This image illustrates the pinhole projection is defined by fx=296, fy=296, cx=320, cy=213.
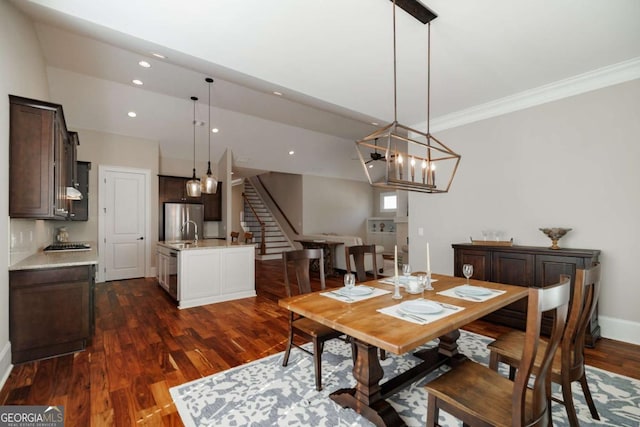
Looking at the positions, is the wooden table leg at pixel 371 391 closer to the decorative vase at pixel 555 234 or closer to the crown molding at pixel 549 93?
the decorative vase at pixel 555 234

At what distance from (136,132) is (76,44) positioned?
2.73 meters

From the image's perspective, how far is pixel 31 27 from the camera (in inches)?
127

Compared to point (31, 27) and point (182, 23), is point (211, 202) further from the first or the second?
point (182, 23)

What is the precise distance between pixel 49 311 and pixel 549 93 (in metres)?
5.78

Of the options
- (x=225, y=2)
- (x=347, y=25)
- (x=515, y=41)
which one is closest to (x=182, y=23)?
(x=225, y=2)

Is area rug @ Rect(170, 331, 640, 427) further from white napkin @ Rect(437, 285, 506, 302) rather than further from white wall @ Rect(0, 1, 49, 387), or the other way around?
white wall @ Rect(0, 1, 49, 387)

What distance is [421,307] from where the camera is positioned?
5.87 feet

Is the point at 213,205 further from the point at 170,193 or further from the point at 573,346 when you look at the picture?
the point at 573,346

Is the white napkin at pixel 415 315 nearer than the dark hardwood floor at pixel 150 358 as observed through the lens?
Yes

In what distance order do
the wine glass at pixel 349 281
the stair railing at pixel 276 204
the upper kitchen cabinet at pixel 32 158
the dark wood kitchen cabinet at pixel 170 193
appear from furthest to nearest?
the stair railing at pixel 276 204 < the dark wood kitchen cabinet at pixel 170 193 < the upper kitchen cabinet at pixel 32 158 < the wine glass at pixel 349 281

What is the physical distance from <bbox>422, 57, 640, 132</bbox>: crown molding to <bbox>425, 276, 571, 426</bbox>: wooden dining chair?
3.14 m

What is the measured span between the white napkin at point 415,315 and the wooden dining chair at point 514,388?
0.29m

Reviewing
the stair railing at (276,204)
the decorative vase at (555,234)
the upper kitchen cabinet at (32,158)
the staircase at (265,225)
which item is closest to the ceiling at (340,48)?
the upper kitchen cabinet at (32,158)

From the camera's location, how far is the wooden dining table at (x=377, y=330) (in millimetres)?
1465
